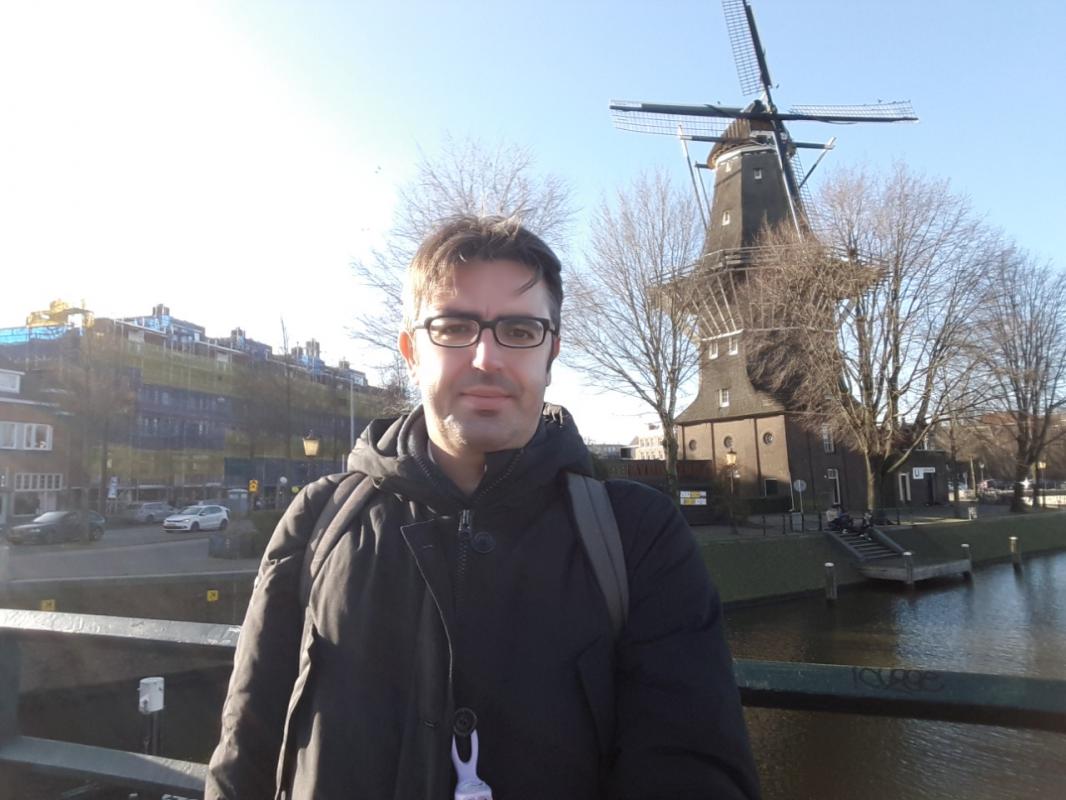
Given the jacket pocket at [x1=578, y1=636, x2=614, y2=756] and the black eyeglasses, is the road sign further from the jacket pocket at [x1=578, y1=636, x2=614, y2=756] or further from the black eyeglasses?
the jacket pocket at [x1=578, y1=636, x2=614, y2=756]

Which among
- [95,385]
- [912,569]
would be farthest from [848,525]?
[95,385]

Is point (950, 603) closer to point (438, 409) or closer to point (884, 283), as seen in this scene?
point (884, 283)

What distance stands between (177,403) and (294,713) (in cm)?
5108

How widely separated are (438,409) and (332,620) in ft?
1.57

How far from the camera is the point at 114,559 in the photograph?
1761 cm

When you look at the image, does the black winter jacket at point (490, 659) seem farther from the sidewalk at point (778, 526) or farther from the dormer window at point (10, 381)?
the dormer window at point (10, 381)

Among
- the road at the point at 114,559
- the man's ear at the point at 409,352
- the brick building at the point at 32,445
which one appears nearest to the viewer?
the man's ear at the point at 409,352

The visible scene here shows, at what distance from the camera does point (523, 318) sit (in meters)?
1.48

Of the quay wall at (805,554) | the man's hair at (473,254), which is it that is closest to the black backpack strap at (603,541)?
the man's hair at (473,254)

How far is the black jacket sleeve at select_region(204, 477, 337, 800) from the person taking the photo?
139 centimetres

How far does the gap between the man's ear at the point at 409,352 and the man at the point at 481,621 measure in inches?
1.4

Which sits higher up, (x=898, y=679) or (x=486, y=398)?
(x=486, y=398)

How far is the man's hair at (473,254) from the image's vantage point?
4.95 feet

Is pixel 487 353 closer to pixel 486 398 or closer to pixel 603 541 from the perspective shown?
pixel 486 398
